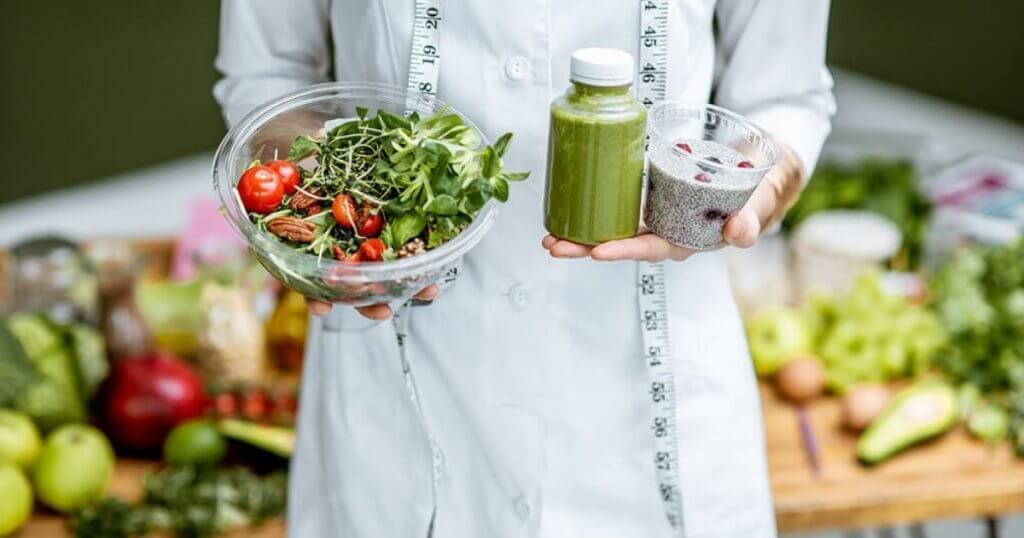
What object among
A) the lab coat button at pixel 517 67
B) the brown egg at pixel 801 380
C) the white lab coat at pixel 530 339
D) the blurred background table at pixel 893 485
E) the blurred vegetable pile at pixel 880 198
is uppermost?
the lab coat button at pixel 517 67

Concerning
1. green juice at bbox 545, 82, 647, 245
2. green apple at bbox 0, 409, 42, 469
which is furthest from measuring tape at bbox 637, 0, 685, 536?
green apple at bbox 0, 409, 42, 469

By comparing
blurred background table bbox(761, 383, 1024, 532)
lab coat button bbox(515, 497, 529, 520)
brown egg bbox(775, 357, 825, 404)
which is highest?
lab coat button bbox(515, 497, 529, 520)

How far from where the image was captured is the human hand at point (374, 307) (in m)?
1.29

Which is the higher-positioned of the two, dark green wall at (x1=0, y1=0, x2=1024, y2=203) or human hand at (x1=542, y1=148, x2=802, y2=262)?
human hand at (x1=542, y1=148, x2=802, y2=262)

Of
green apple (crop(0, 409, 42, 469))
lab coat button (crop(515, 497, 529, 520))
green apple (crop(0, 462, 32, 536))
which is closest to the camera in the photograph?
lab coat button (crop(515, 497, 529, 520))

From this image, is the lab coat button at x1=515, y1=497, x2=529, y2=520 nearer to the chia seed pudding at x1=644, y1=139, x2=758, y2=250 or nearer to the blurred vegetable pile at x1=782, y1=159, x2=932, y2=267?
the chia seed pudding at x1=644, y1=139, x2=758, y2=250

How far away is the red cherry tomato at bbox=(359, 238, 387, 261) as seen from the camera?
1254 mm

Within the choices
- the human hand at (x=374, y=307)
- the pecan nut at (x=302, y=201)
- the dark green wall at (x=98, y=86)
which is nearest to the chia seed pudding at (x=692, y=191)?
the human hand at (x=374, y=307)

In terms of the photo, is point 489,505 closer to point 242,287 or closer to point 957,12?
point 242,287

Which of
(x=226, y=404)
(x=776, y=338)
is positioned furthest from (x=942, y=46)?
(x=226, y=404)

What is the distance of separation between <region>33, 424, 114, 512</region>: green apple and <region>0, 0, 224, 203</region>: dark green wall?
148 cm

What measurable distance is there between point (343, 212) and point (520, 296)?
0.94ft

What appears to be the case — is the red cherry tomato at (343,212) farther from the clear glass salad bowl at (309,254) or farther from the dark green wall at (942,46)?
the dark green wall at (942,46)

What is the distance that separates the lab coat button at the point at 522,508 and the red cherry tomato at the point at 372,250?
45 cm
